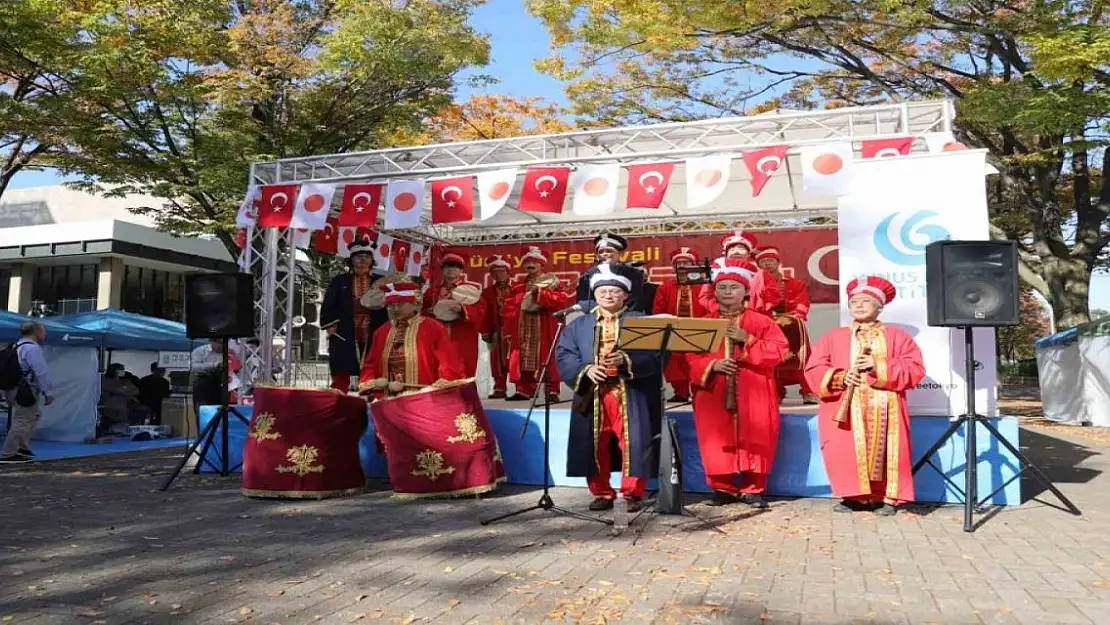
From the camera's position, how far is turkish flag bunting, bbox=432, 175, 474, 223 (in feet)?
26.4

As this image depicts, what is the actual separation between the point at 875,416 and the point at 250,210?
6275mm

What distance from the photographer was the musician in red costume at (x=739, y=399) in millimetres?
5793

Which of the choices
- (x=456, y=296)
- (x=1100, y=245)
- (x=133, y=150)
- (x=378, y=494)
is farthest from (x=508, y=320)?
(x=1100, y=245)

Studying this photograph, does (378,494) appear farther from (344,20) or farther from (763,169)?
(344,20)

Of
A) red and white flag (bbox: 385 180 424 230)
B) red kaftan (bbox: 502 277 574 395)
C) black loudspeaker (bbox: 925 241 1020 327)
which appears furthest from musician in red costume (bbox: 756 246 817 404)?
red and white flag (bbox: 385 180 424 230)

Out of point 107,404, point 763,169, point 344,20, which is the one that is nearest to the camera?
point 763,169

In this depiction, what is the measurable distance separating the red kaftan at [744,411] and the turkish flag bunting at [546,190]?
2578mm

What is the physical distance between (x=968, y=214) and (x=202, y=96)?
10370mm

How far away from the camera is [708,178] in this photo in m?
7.30

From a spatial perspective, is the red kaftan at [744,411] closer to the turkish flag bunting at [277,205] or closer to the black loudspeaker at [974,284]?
the black loudspeaker at [974,284]

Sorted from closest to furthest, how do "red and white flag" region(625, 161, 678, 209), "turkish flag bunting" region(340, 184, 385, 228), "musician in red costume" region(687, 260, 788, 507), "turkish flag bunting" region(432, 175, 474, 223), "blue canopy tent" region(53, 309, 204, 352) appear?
"musician in red costume" region(687, 260, 788, 507) < "red and white flag" region(625, 161, 678, 209) < "turkish flag bunting" region(432, 175, 474, 223) < "turkish flag bunting" region(340, 184, 385, 228) < "blue canopy tent" region(53, 309, 204, 352)

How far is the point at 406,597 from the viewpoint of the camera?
3.63 metres

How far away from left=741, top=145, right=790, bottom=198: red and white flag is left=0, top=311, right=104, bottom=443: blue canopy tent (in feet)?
28.4

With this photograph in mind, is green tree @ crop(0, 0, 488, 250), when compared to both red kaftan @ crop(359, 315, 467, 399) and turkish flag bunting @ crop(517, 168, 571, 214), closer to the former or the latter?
turkish flag bunting @ crop(517, 168, 571, 214)
